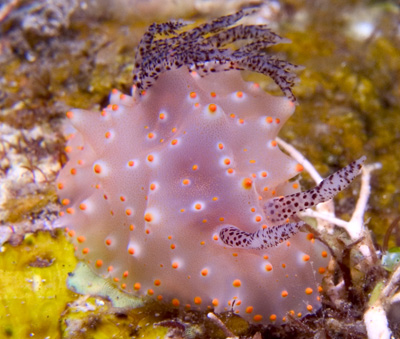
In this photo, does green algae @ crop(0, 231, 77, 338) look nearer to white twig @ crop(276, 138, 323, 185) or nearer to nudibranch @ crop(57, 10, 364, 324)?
nudibranch @ crop(57, 10, 364, 324)

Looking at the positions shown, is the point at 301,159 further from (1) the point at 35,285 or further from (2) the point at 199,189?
(1) the point at 35,285

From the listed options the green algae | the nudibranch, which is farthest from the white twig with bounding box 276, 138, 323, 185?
the green algae

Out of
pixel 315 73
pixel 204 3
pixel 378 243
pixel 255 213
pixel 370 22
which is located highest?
pixel 204 3

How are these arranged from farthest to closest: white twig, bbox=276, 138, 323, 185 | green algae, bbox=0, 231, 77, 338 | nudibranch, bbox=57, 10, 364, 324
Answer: white twig, bbox=276, 138, 323, 185
green algae, bbox=0, 231, 77, 338
nudibranch, bbox=57, 10, 364, 324

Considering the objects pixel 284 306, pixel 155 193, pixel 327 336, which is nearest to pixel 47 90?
pixel 155 193

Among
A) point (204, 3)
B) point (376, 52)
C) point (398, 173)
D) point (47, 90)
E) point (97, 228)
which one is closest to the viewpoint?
point (97, 228)

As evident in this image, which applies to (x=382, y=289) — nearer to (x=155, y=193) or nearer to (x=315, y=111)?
(x=155, y=193)

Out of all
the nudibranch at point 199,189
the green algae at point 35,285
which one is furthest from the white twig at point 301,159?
the green algae at point 35,285
